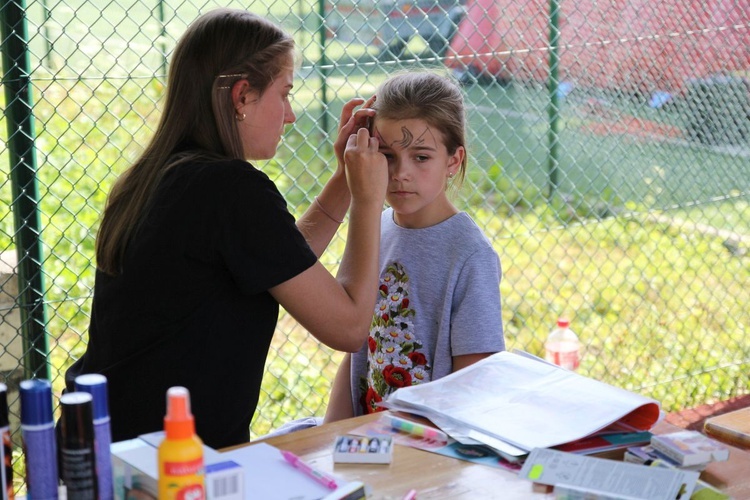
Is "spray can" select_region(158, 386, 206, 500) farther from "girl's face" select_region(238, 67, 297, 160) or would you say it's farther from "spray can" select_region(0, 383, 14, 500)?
"girl's face" select_region(238, 67, 297, 160)

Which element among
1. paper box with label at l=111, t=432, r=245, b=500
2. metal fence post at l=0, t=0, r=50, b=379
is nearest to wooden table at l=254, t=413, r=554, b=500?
paper box with label at l=111, t=432, r=245, b=500

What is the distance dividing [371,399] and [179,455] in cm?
126

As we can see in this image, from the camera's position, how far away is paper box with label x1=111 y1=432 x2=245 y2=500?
4.36 feet

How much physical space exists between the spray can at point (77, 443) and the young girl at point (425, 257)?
3.68ft

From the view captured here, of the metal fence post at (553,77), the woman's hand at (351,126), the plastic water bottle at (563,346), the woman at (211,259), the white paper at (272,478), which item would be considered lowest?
the plastic water bottle at (563,346)

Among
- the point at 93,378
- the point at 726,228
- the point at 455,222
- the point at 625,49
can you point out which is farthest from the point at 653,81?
the point at 93,378

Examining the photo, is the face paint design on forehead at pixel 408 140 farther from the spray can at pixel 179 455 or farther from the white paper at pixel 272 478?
the spray can at pixel 179 455

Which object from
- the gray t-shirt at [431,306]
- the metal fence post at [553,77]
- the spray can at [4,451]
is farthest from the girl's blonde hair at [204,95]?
the metal fence post at [553,77]

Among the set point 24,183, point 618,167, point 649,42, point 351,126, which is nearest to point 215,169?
point 351,126

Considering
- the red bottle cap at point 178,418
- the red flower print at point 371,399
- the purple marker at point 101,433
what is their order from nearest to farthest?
the red bottle cap at point 178,418, the purple marker at point 101,433, the red flower print at point 371,399

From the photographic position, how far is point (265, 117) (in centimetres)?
215

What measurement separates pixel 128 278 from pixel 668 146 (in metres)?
3.15

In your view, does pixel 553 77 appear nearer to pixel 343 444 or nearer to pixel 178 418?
pixel 343 444

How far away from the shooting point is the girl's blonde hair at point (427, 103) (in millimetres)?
2396
